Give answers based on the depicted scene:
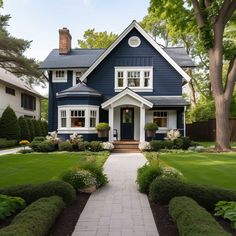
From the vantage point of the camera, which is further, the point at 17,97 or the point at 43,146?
the point at 17,97

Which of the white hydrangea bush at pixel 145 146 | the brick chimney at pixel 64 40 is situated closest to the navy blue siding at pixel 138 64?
the white hydrangea bush at pixel 145 146

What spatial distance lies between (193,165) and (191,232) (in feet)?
32.2

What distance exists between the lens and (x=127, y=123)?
24.4 metres

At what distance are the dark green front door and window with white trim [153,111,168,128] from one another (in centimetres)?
162

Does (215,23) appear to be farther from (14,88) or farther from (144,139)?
(14,88)

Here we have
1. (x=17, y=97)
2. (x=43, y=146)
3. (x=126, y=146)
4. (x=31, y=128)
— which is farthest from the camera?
(x=17, y=97)

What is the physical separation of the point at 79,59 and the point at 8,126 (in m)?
7.96

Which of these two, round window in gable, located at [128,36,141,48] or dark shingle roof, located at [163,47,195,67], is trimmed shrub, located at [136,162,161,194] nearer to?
round window in gable, located at [128,36,141,48]

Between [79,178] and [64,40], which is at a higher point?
[64,40]

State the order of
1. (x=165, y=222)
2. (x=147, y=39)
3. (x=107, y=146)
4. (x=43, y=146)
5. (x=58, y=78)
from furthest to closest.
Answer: (x=58, y=78) → (x=147, y=39) → (x=107, y=146) → (x=43, y=146) → (x=165, y=222)

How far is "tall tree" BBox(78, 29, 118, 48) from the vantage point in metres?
47.3

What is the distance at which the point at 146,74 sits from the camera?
24766mm

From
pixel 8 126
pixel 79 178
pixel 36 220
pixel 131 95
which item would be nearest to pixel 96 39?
pixel 8 126

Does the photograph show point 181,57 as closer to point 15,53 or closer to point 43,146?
point 43,146
